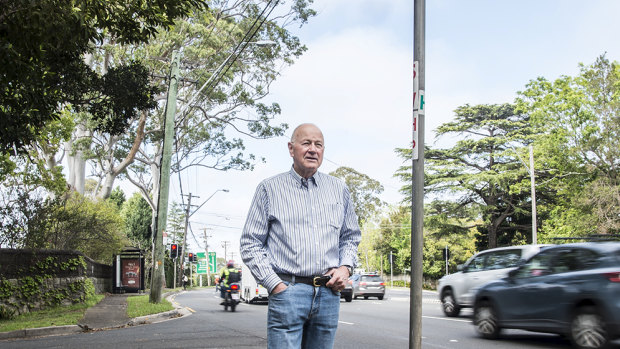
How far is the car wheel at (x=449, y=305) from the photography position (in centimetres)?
1554

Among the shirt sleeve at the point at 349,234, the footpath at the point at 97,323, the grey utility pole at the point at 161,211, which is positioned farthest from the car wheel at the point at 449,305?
the shirt sleeve at the point at 349,234

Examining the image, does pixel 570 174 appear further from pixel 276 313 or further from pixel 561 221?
pixel 276 313

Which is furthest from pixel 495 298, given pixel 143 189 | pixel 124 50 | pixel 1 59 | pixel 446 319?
pixel 143 189

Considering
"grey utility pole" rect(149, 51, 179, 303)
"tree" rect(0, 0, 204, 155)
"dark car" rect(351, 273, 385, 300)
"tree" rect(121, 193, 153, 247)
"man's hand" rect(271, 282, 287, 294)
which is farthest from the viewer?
"tree" rect(121, 193, 153, 247)

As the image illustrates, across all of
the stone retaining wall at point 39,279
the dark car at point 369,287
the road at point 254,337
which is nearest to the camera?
the road at point 254,337

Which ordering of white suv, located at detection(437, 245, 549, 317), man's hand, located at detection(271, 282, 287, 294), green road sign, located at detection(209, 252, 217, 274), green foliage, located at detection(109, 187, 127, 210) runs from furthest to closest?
green foliage, located at detection(109, 187, 127, 210) < green road sign, located at detection(209, 252, 217, 274) < white suv, located at detection(437, 245, 549, 317) < man's hand, located at detection(271, 282, 287, 294)

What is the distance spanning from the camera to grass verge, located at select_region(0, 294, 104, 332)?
12514 mm

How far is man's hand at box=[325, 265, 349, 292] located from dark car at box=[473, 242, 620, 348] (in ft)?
20.1

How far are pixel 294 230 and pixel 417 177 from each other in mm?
1391

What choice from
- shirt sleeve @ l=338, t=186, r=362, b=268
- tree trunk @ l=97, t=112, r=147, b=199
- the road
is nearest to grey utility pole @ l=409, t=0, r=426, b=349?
shirt sleeve @ l=338, t=186, r=362, b=268

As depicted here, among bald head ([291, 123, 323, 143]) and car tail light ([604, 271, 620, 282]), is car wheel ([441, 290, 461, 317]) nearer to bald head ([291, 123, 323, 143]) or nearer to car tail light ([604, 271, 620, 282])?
car tail light ([604, 271, 620, 282])

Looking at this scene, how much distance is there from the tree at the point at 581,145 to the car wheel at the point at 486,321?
24212 mm

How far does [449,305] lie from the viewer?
51.6 ft

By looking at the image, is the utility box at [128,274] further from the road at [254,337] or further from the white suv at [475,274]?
the white suv at [475,274]
